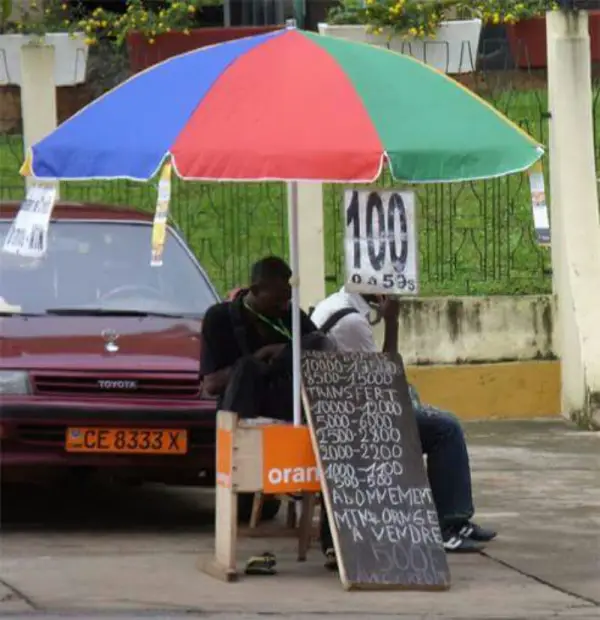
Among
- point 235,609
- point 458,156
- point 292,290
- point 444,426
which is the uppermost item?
→ point 458,156

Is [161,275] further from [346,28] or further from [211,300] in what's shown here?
[346,28]

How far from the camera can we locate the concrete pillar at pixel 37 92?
1273 cm

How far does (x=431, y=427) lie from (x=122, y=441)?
1.46 meters

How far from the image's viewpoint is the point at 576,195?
41.8 feet

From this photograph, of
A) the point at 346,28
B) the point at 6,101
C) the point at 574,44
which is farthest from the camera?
the point at 6,101

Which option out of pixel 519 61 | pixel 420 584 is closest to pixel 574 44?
pixel 519 61

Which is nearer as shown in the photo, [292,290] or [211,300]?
[292,290]

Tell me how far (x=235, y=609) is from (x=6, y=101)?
8.78 meters

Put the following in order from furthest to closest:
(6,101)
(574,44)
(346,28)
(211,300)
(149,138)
Answer: (6,101) → (346,28) → (574,44) → (211,300) → (149,138)

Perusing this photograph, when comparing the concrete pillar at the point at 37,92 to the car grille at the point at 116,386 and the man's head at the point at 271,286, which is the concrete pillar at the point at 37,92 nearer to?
the car grille at the point at 116,386

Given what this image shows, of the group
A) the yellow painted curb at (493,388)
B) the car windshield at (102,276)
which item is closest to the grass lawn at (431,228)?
the yellow painted curb at (493,388)

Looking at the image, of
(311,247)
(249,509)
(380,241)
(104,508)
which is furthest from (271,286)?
(311,247)

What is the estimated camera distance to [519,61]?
15.8 metres

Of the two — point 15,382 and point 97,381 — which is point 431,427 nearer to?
point 97,381
